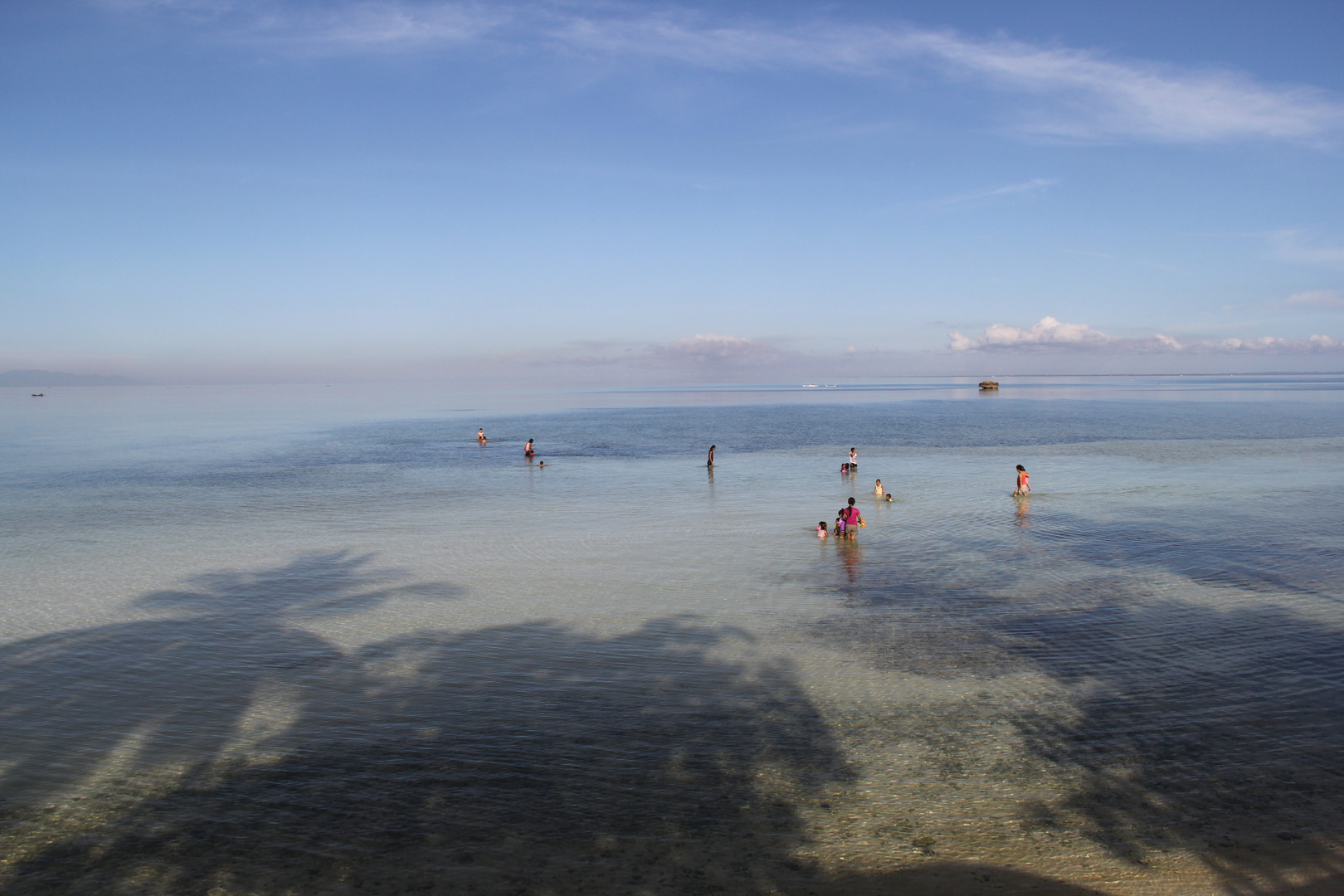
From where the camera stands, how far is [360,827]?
29.7ft

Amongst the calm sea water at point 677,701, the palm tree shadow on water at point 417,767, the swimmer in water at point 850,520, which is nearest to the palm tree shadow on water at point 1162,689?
the calm sea water at point 677,701

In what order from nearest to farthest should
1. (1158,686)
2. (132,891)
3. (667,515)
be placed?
(132,891) → (1158,686) → (667,515)

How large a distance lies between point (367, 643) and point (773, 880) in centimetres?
1034

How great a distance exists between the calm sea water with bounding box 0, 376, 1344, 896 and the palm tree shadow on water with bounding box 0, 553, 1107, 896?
0.05 metres

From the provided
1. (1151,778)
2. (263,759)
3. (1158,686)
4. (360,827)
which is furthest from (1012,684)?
(263,759)

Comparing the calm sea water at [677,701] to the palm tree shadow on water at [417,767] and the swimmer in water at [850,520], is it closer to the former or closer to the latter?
the palm tree shadow on water at [417,767]

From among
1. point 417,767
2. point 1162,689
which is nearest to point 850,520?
point 1162,689

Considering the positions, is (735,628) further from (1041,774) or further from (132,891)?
(132,891)

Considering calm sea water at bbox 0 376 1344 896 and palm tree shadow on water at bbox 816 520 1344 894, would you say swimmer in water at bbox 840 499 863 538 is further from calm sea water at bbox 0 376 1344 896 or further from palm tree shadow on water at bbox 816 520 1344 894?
palm tree shadow on water at bbox 816 520 1344 894

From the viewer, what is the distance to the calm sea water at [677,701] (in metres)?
8.48

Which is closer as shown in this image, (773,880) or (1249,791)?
(773,880)

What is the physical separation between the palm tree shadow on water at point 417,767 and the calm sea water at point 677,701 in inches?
2.1

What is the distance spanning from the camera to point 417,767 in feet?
34.3

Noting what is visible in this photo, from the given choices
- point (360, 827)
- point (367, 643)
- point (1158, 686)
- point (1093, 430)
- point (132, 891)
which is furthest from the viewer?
point (1093, 430)
